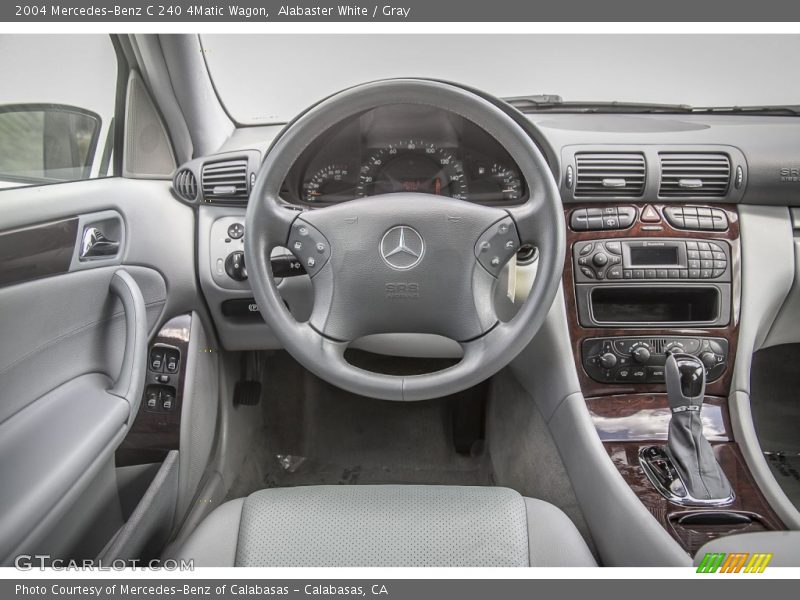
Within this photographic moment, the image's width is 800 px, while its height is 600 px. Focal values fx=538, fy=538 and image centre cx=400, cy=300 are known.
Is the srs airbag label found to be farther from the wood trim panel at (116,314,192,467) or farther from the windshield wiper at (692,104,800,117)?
the windshield wiper at (692,104,800,117)

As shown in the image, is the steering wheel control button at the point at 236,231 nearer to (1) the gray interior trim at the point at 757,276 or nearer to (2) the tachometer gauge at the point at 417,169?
(2) the tachometer gauge at the point at 417,169

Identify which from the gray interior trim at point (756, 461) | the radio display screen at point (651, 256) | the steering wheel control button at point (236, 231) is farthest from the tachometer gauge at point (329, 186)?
the gray interior trim at point (756, 461)

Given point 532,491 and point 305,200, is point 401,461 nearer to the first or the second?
point 532,491

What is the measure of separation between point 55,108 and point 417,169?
2.67 feet

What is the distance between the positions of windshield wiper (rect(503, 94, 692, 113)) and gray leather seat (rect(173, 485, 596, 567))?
1.12m

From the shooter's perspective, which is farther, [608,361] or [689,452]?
[608,361]

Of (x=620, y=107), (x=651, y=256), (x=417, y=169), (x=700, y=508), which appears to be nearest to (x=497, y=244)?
(x=417, y=169)

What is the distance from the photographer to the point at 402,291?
1134mm

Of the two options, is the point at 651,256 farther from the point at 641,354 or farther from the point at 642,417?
the point at 642,417

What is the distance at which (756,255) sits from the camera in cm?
148

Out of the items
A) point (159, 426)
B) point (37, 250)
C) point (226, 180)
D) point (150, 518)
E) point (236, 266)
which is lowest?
point (150, 518)

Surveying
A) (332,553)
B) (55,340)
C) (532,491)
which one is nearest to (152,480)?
(55,340)

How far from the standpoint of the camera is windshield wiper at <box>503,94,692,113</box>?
1595 millimetres
